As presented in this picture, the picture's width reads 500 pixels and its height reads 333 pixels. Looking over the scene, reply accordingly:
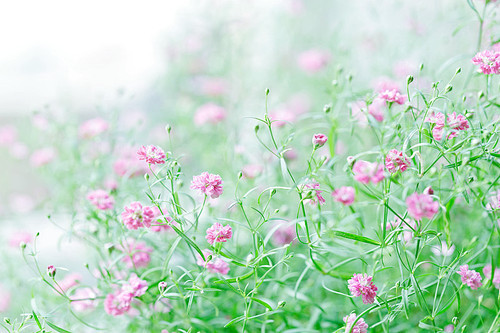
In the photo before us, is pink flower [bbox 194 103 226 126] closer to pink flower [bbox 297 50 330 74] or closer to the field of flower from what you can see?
the field of flower

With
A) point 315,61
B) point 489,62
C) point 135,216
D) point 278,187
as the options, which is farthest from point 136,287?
point 315,61

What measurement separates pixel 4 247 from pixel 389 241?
31.8 inches

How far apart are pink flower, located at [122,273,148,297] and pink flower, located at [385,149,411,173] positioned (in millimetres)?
319

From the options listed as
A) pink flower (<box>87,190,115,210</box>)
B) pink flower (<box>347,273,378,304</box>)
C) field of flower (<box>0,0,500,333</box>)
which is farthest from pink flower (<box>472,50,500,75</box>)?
pink flower (<box>87,190,115,210</box>)

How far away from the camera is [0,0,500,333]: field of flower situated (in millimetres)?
546

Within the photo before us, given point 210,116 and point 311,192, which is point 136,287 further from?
point 210,116

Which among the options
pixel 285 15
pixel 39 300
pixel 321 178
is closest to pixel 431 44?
pixel 285 15

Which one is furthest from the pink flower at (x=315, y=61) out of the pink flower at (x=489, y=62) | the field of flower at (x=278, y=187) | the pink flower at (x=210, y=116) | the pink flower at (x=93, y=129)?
the pink flower at (x=489, y=62)

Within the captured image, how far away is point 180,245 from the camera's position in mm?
695

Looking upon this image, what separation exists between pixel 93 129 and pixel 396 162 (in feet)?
2.01

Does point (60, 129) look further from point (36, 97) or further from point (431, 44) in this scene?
point (431, 44)

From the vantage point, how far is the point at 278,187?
52 centimetres

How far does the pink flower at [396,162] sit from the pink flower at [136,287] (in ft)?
1.05

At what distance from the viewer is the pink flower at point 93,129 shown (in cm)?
91
